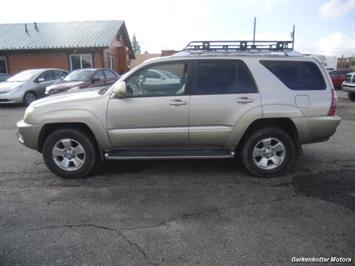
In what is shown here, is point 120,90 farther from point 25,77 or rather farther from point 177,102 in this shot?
point 25,77

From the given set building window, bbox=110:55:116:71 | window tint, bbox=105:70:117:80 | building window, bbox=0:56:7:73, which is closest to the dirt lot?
window tint, bbox=105:70:117:80

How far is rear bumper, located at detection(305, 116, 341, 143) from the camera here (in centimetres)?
469

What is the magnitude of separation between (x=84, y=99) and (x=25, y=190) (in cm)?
155

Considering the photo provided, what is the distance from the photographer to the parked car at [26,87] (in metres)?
12.7

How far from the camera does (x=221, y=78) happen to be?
15.3ft

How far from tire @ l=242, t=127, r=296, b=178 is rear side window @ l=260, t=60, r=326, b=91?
0.75m

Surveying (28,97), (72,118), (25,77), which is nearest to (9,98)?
(28,97)

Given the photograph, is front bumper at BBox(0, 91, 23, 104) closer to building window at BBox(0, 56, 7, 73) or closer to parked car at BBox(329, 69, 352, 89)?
building window at BBox(0, 56, 7, 73)

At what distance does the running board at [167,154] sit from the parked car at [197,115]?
15mm

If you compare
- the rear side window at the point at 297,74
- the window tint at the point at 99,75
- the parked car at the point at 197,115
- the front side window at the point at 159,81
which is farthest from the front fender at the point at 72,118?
the window tint at the point at 99,75

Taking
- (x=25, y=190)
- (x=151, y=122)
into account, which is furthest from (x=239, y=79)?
(x=25, y=190)

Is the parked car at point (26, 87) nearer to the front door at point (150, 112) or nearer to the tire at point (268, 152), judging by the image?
the front door at point (150, 112)

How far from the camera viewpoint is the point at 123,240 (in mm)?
3135

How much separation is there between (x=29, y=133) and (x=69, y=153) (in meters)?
0.65
